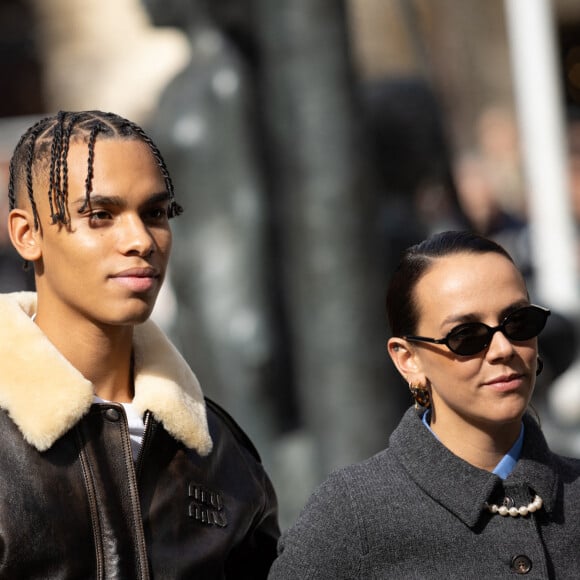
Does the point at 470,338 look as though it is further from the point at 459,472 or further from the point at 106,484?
the point at 106,484

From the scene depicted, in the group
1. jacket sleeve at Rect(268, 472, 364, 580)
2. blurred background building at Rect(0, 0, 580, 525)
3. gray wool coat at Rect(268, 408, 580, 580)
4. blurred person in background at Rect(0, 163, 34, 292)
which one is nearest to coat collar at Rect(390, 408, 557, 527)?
gray wool coat at Rect(268, 408, 580, 580)

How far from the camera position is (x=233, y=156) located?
4602 mm

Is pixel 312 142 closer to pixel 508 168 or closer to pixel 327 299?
pixel 327 299

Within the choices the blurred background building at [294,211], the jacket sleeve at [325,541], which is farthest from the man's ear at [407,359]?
the blurred background building at [294,211]

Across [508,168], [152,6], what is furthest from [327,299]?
[508,168]

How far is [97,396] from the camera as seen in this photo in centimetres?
238

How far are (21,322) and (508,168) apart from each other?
295 inches

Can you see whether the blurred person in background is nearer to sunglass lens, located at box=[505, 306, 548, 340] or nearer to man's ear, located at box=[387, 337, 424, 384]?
man's ear, located at box=[387, 337, 424, 384]

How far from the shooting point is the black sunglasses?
87.6 inches

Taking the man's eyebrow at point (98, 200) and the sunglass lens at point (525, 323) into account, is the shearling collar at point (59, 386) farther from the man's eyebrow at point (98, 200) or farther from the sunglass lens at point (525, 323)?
the sunglass lens at point (525, 323)

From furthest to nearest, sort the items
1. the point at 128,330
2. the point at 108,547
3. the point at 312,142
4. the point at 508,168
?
the point at 508,168 < the point at 312,142 < the point at 128,330 < the point at 108,547

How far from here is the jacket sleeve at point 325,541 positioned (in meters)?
2.24

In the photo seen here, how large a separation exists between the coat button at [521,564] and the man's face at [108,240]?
2.49ft

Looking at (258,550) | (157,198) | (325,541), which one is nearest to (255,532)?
(258,550)
